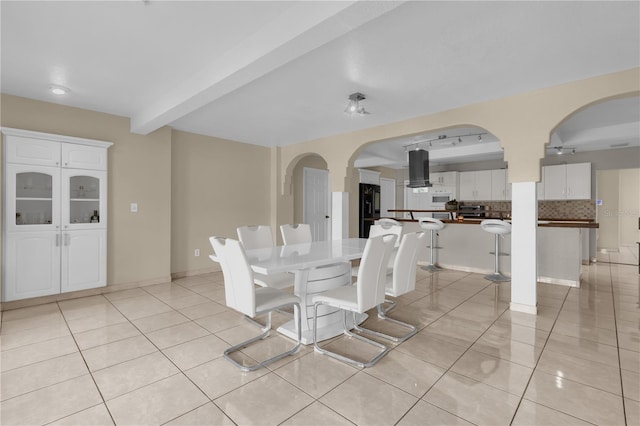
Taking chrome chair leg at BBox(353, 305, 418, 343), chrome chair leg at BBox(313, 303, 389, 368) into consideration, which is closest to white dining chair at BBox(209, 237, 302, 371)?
chrome chair leg at BBox(313, 303, 389, 368)

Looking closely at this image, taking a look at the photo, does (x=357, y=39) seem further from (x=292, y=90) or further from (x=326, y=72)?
(x=292, y=90)

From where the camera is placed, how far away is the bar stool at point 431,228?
534 centimetres

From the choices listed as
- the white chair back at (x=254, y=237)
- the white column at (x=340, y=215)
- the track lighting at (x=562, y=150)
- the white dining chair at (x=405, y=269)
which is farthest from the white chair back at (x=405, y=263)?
the track lighting at (x=562, y=150)

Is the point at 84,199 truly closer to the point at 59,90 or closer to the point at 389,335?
the point at 59,90

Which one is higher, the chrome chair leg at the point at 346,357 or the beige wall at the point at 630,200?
the beige wall at the point at 630,200

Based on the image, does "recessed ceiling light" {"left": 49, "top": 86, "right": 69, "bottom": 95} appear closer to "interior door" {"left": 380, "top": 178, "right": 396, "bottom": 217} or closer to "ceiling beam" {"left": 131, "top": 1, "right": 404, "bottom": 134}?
"ceiling beam" {"left": 131, "top": 1, "right": 404, "bottom": 134}

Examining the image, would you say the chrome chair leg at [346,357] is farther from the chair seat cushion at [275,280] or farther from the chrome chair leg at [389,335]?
the chair seat cushion at [275,280]

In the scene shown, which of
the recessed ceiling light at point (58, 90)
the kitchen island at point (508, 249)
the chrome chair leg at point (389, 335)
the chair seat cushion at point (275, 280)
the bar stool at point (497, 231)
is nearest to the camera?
the chrome chair leg at point (389, 335)

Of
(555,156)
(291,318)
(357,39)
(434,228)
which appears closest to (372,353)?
(291,318)

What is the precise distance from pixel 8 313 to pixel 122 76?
2.96 meters

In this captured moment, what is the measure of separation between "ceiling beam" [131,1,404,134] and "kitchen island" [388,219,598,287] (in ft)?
14.6

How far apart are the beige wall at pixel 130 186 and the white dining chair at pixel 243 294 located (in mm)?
2804

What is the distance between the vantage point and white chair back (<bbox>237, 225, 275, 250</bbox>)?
3.61m

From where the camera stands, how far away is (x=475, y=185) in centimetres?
759
